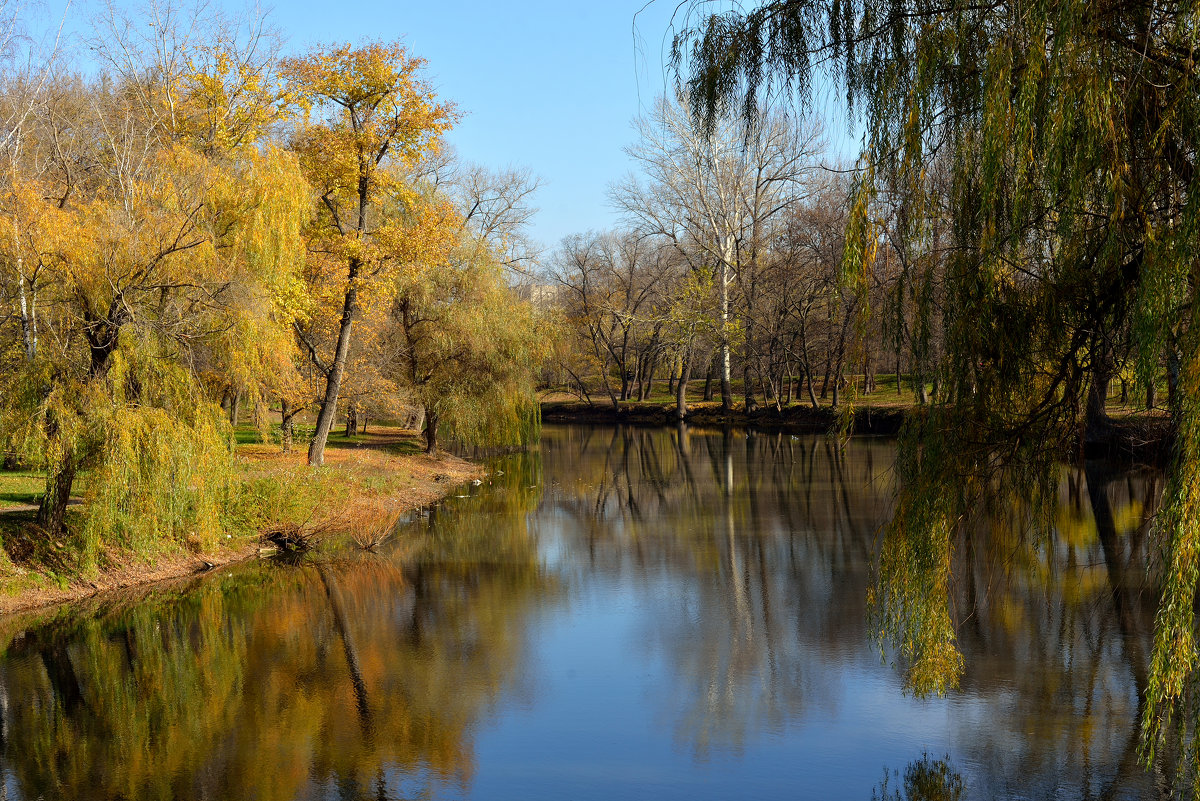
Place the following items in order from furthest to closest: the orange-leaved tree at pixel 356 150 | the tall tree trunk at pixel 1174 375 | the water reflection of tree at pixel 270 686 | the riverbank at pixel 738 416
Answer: the riverbank at pixel 738 416 < the orange-leaved tree at pixel 356 150 < the water reflection of tree at pixel 270 686 < the tall tree trunk at pixel 1174 375

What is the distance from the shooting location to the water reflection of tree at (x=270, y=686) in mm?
7656

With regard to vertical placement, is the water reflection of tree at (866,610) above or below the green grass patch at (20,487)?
below

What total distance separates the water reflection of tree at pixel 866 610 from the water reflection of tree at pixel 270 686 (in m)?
2.18

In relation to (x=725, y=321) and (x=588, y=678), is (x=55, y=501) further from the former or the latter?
(x=725, y=321)

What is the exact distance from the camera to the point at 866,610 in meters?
10.7

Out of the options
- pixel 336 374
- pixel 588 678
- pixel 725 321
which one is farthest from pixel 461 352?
pixel 588 678

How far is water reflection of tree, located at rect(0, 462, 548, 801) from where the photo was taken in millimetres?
7656

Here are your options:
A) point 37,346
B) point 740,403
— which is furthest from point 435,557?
point 740,403

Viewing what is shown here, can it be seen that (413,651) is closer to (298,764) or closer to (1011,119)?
(298,764)

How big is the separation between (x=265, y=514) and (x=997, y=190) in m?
13.9

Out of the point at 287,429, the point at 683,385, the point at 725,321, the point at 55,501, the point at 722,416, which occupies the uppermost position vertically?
the point at 725,321

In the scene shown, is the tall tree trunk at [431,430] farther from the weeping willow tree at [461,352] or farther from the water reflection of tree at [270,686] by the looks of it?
the water reflection of tree at [270,686]

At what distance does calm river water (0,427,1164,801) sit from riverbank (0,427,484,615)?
56cm

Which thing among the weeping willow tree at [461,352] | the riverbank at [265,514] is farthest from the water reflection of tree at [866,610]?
the weeping willow tree at [461,352]
